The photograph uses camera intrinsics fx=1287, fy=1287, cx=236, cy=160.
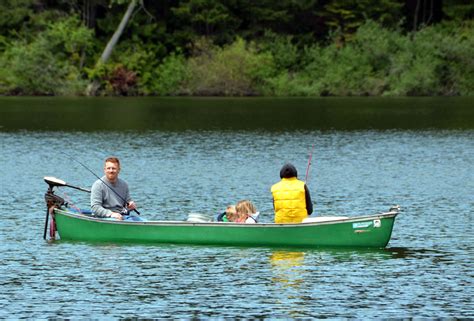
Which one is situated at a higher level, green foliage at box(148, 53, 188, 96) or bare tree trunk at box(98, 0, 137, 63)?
bare tree trunk at box(98, 0, 137, 63)

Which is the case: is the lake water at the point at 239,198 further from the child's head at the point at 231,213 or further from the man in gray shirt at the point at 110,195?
the child's head at the point at 231,213

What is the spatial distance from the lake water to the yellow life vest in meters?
0.68

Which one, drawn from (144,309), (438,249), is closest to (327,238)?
(438,249)

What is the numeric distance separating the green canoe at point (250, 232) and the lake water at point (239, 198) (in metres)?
0.21

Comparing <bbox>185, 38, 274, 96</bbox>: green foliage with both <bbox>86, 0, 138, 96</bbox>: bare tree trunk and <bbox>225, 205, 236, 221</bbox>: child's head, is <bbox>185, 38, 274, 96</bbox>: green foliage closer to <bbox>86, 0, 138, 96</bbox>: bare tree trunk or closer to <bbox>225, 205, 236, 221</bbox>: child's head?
<bbox>86, 0, 138, 96</bbox>: bare tree trunk

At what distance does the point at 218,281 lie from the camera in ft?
72.1

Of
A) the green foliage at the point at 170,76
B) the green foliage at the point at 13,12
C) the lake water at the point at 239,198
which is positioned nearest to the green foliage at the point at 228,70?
the green foliage at the point at 170,76

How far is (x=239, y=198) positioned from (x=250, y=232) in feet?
31.4

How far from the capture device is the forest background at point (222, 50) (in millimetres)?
90250

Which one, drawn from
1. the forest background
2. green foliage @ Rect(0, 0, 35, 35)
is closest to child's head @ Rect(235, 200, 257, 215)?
the forest background

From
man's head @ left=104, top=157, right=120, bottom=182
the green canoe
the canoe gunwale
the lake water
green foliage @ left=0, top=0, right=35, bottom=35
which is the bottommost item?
the lake water

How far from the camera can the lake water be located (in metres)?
20.4

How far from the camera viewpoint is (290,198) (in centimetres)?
2502

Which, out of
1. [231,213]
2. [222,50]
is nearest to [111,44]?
[222,50]
